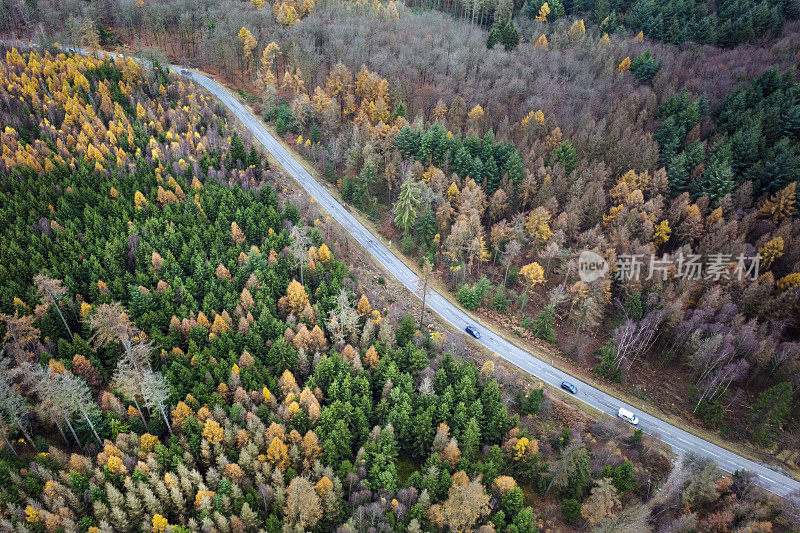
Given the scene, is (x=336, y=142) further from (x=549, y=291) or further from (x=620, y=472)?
(x=620, y=472)

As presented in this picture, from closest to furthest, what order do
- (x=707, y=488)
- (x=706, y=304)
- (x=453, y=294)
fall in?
(x=707, y=488), (x=706, y=304), (x=453, y=294)

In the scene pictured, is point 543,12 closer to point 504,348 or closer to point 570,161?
point 570,161

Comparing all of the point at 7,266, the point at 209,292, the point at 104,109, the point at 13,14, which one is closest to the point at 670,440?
the point at 209,292

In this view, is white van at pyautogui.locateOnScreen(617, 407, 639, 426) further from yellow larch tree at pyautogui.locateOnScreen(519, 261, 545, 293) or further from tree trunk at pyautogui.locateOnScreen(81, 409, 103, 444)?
tree trunk at pyautogui.locateOnScreen(81, 409, 103, 444)
